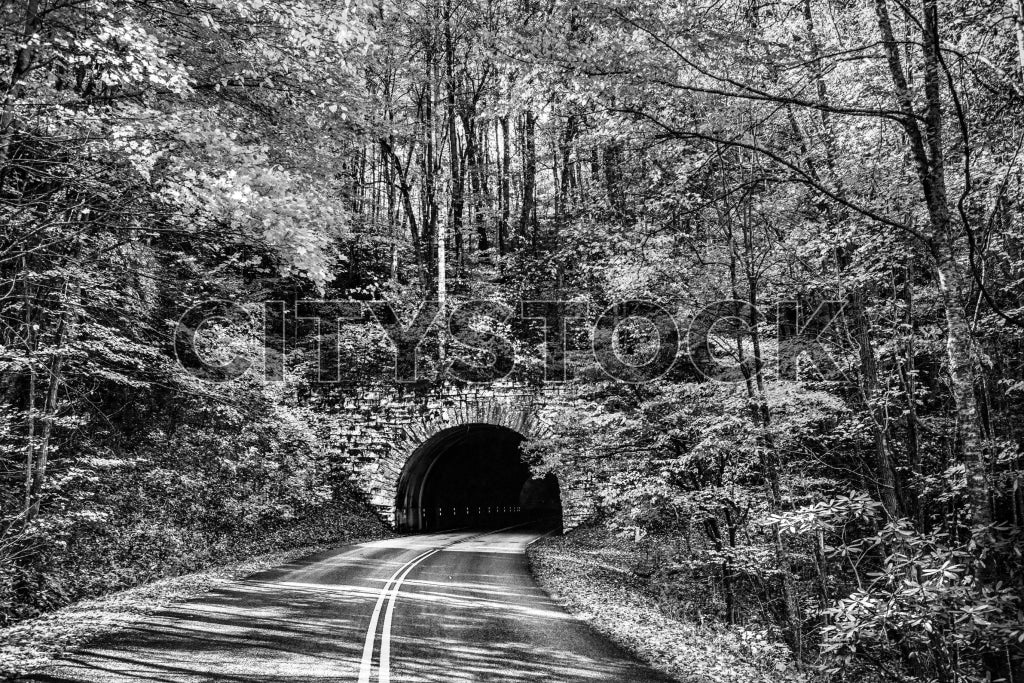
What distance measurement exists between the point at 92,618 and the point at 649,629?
7284 millimetres

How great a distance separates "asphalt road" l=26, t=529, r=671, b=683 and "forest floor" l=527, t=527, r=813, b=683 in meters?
0.35

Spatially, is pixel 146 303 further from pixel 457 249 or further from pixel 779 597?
pixel 457 249

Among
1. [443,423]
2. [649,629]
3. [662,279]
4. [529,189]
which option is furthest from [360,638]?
[529,189]

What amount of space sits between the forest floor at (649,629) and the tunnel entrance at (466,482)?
6.98 meters

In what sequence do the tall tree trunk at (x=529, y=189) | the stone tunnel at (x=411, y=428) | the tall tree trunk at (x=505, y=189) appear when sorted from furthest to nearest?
the tall tree trunk at (x=505, y=189)
the tall tree trunk at (x=529, y=189)
the stone tunnel at (x=411, y=428)

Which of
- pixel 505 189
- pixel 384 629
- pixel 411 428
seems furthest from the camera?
pixel 505 189

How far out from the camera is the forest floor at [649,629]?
6215 millimetres

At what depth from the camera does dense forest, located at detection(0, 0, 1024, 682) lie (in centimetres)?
466

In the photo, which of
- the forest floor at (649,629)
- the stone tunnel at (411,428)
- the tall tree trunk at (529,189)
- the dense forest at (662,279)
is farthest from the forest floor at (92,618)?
the tall tree trunk at (529,189)

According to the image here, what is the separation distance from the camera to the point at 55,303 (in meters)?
9.09

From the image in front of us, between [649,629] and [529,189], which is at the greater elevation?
[529,189]

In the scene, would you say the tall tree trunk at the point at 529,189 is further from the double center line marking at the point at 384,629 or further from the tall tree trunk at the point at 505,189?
the double center line marking at the point at 384,629

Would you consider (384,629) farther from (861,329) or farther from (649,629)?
(861,329)

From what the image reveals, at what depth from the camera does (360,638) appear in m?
6.92
